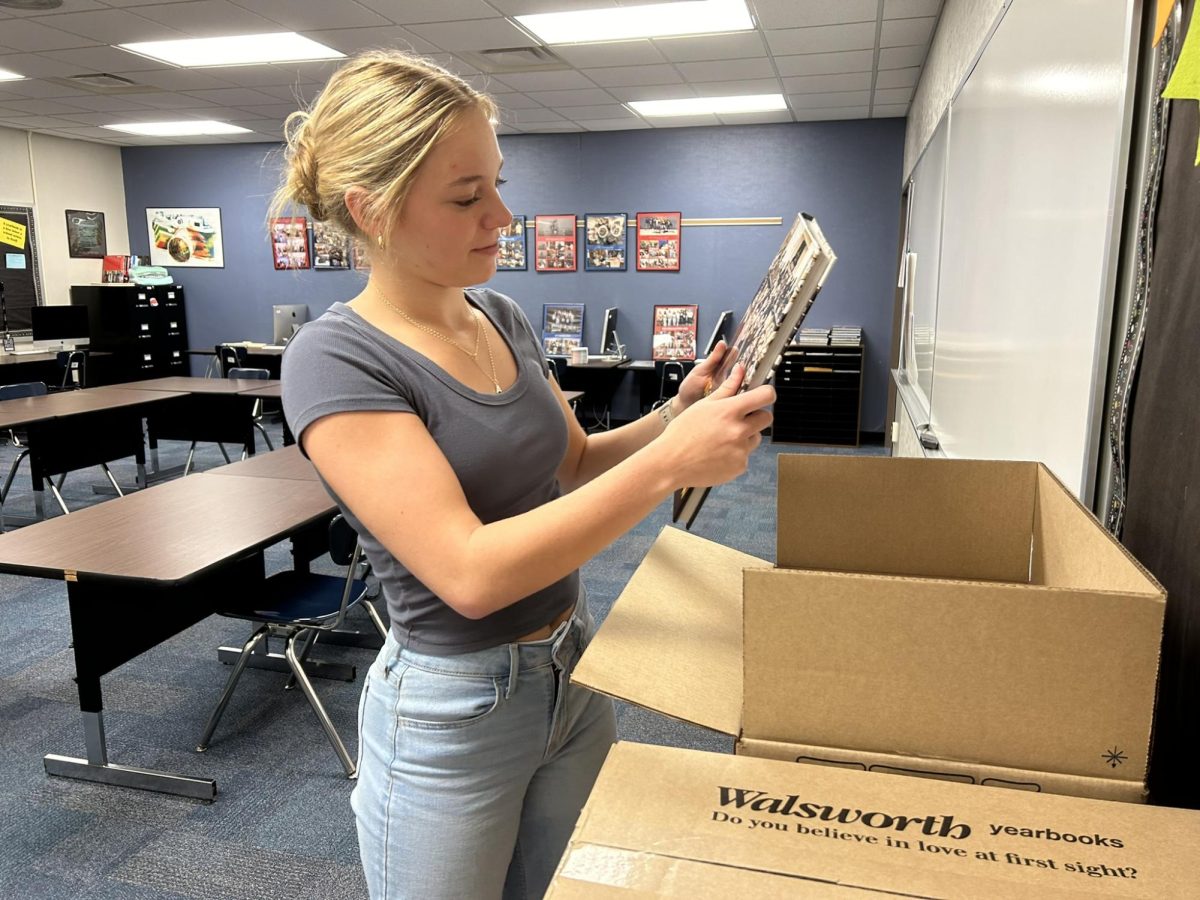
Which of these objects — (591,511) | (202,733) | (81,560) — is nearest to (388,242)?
(591,511)

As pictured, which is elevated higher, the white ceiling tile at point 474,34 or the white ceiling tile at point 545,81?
the white ceiling tile at point 474,34

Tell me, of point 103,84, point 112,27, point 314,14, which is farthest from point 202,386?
point 103,84

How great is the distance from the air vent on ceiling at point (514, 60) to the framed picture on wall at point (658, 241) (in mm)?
2394

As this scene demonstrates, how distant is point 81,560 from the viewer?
216 centimetres

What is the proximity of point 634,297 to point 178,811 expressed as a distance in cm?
639

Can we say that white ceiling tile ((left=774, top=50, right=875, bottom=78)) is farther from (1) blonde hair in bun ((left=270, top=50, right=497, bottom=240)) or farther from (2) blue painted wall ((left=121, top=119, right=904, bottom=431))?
(1) blonde hair in bun ((left=270, top=50, right=497, bottom=240))

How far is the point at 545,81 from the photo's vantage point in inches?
230

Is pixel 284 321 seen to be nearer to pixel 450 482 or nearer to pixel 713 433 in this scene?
pixel 450 482

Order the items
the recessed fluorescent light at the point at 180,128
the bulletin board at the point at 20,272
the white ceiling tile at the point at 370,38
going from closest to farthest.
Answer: the white ceiling tile at the point at 370,38 < the recessed fluorescent light at the point at 180,128 < the bulletin board at the point at 20,272

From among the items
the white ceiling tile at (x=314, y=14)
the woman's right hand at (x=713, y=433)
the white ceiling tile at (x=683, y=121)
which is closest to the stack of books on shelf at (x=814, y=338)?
the white ceiling tile at (x=683, y=121)

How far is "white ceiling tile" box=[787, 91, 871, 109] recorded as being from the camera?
20.5 ft

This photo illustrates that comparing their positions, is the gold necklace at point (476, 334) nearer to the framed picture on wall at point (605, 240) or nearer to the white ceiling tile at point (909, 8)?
the white ceiling tile at point (909, 8)

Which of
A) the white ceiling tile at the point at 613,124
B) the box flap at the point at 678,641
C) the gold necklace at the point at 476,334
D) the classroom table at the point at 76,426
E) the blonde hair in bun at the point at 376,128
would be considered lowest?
the classroom table at the point at 76,426

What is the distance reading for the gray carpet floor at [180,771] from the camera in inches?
78.3
